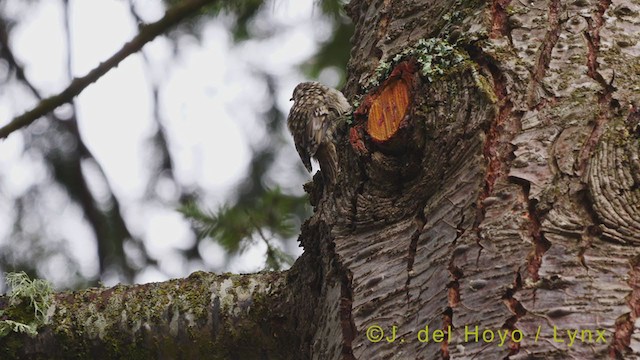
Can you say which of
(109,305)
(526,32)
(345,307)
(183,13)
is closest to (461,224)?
(345,307)

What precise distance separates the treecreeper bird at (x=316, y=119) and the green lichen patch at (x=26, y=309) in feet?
3.02

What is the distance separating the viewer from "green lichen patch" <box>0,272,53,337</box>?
8.39 feet

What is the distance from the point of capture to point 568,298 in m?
1.53

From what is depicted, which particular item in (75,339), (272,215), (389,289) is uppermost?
(272,215)

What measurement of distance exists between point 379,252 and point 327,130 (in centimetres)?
129

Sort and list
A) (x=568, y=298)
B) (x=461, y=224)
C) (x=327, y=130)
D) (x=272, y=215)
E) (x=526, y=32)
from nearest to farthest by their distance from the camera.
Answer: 1. (x=568, y=298)
2. (x=461, y=224)
3. (x=526, y=32)
4. (x=327, y=130)
5. (x=272, y=215)

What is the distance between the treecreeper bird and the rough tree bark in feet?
0.94

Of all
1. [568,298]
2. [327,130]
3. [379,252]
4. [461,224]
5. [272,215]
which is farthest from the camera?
[272,215]

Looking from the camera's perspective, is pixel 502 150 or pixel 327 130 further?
pixel 327 130

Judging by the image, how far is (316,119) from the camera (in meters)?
3.12

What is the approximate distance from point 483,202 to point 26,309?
1.53 metres

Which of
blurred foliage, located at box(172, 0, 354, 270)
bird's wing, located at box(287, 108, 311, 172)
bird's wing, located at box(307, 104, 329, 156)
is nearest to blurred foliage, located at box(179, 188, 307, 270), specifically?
blurred foliage, located at box(172, 0, 354, 270)

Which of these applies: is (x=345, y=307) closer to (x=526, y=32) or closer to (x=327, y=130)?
(x=526, y=32)

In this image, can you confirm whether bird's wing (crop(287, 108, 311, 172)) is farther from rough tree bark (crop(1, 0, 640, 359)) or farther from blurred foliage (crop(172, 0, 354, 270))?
rough tree bark (crop(1, 0, 640, 359))
